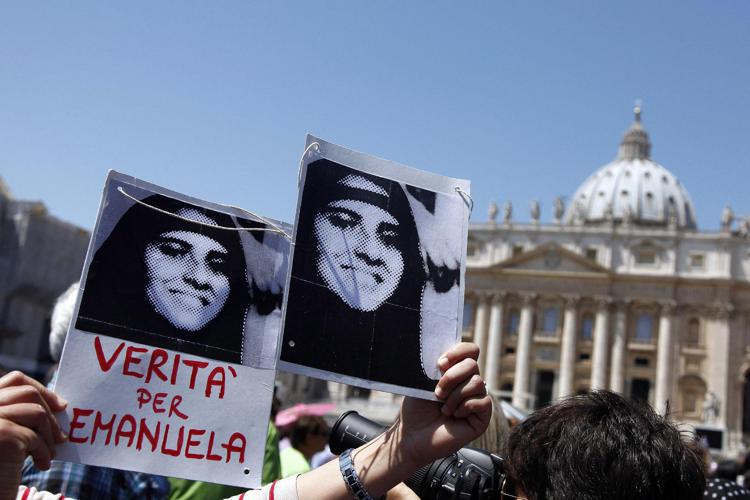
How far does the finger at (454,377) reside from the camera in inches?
69.1

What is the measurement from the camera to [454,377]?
1.75 m

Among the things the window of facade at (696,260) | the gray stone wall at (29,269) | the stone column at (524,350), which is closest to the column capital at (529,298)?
the stone column at (524,350)

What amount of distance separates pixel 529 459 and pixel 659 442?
0.80ft

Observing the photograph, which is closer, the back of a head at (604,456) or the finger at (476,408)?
the back of a head at (604,456)

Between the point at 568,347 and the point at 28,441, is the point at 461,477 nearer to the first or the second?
the point at 28,441

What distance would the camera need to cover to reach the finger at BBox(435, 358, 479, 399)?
1.76 metres

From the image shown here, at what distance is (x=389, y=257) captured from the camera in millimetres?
1923

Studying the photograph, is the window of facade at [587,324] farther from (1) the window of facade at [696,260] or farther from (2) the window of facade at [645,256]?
(1) the window of facade at [696,260]

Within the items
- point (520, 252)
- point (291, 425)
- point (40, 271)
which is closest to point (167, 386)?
point (291, 425)

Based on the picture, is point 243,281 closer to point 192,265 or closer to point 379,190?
point 192,265

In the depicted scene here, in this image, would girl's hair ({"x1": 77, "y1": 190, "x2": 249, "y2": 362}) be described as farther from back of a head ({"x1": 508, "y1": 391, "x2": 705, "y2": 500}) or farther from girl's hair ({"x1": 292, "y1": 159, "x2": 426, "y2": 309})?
back of a head ({"x1": 508, "y1": 391, "x2": 705, "y2": 500})

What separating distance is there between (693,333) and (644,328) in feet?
7.96

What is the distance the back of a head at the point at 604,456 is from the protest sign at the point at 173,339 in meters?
0.62

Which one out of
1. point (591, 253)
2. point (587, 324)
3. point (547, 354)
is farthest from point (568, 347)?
point (591, 253)
